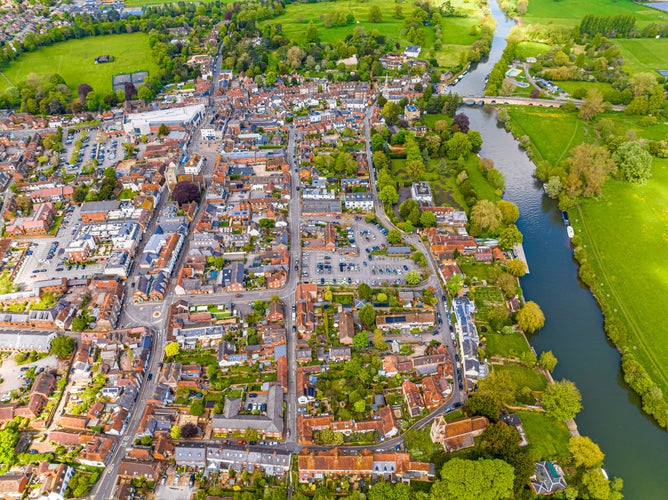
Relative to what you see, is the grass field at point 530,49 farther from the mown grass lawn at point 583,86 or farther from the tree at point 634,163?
the tree at point 634,163

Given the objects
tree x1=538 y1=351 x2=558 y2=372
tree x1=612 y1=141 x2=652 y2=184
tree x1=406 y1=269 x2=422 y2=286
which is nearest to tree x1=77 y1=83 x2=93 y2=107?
tree x1=406 y1=269 x2=422 y2=286

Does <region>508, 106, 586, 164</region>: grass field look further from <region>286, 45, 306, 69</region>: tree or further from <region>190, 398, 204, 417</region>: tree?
<region>190, 398, 204, 417</region>: tree

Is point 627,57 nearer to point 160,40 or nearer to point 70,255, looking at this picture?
point 160,40

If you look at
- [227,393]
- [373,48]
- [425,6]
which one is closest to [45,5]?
[373,48]

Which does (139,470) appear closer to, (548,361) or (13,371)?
(13,371)

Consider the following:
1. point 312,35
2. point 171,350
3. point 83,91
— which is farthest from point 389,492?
point 312,35

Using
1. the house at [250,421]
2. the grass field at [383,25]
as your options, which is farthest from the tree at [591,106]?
the house at [250,421]
